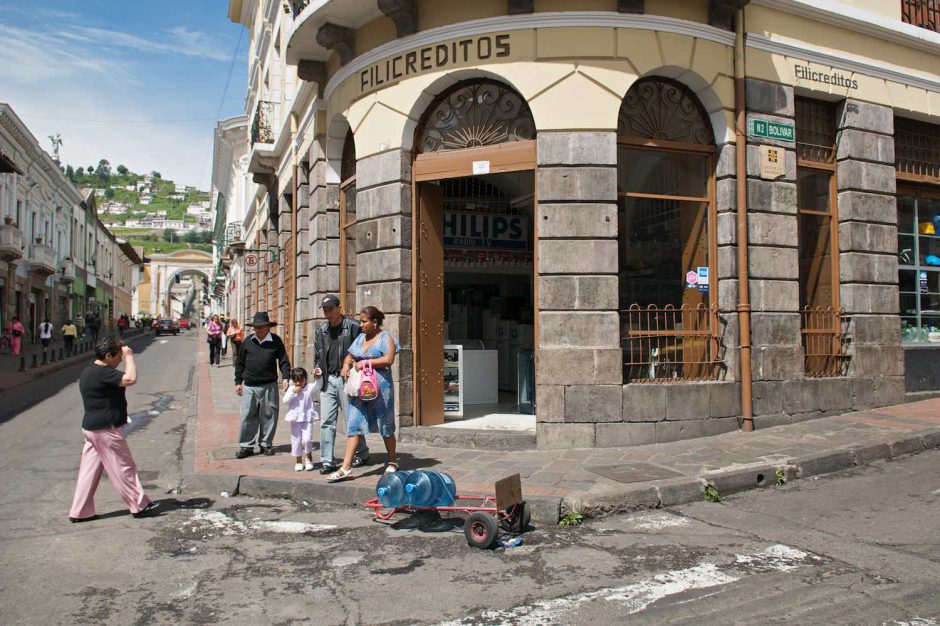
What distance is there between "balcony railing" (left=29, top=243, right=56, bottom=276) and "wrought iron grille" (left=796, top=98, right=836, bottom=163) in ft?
121

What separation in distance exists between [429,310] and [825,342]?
5418mm

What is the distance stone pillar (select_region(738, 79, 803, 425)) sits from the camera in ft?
29.9

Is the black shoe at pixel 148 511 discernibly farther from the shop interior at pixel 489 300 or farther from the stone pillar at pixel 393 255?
the shop interior at pixel 489 300

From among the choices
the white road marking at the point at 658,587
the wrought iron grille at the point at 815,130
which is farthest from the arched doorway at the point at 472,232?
the white road marking at the point at 658,587

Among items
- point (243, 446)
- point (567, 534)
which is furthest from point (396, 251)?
point (567, 534)

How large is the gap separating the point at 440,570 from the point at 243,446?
13.8 ft

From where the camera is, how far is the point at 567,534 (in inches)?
220

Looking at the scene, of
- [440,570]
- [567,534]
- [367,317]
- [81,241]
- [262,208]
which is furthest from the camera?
[81,241]

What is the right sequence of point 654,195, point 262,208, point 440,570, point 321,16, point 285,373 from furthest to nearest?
point 262,208 → point 321,16 → point 654,195 → point 285,373 → point 440,570

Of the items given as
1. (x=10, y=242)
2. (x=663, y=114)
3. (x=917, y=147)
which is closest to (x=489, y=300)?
(x=663, y=114)

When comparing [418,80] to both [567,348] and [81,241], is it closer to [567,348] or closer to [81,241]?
[567,348]

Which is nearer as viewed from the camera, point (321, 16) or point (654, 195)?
point (654, 195)

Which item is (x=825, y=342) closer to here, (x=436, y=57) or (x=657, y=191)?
(x=657, y=191)

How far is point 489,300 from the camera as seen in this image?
13.4 metres
